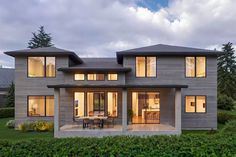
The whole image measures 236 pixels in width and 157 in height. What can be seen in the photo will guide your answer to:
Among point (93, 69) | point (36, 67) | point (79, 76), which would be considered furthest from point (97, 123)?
point (36, 67)

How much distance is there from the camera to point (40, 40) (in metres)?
47.7

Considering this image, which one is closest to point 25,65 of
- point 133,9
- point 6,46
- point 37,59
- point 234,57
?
point 37,59

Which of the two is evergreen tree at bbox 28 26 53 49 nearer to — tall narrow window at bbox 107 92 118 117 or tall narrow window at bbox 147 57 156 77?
tall narrow window at bbox 107 92 118 117

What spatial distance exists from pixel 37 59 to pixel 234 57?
1271 inches

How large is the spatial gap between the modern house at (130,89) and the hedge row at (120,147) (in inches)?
393

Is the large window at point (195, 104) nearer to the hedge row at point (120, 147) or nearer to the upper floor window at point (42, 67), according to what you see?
the upper floor window at point (42, 67)

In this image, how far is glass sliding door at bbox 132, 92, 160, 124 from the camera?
17656mm

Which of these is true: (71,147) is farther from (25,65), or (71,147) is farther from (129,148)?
(25,65)

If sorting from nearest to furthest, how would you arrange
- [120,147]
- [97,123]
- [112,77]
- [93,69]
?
1. [120,147]
2. [97,123]
3. [93,69]
4. [112,77]

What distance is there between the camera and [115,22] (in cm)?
2625

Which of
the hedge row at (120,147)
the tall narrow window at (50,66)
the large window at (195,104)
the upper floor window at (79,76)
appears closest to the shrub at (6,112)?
the tall narrow window at (50,66)

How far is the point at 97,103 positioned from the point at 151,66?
467cm

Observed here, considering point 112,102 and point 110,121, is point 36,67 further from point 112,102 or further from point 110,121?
point 110,121

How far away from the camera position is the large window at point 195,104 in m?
17.6
